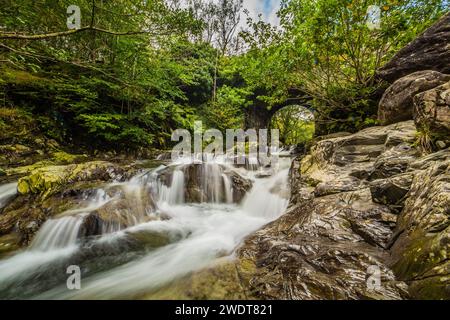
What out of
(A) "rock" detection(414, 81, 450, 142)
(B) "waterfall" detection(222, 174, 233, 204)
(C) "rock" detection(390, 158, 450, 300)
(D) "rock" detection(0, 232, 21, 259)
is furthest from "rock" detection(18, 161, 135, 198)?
(A) "rock" detection(414, 81, 450, 142)

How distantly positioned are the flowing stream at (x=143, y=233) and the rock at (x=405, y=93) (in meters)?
2.98

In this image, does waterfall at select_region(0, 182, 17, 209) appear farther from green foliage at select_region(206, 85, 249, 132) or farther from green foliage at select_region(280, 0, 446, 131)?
green foliage at select_region(206, 85, 249, 132)

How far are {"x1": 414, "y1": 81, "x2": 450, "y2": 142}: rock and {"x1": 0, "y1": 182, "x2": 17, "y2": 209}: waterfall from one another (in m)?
7.72

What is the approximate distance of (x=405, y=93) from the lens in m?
4.37

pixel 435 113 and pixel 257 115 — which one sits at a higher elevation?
pixel 257 115

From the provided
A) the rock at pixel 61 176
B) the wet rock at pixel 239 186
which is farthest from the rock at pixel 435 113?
the rock at pixel 61 176

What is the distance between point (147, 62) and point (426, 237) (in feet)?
33.4

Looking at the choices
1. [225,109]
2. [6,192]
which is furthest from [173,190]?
[225,109]

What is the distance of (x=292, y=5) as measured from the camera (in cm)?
634

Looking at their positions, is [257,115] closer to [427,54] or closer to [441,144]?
[427,54]

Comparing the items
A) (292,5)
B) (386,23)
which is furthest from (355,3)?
(292,5)

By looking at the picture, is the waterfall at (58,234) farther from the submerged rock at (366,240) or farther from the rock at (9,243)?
the submerged rock at (366,240)

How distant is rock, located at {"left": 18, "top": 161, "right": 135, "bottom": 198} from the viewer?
180 inches
